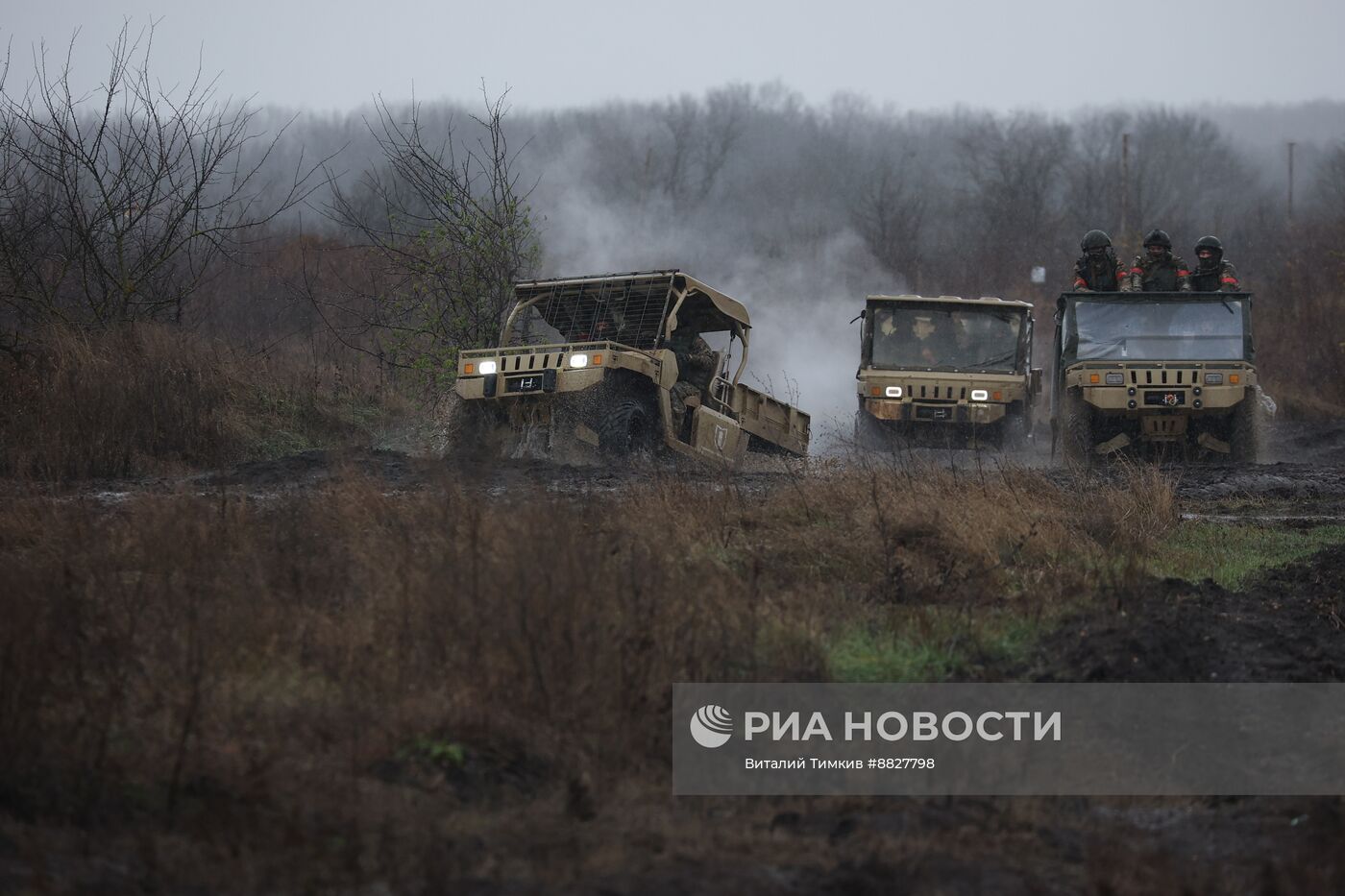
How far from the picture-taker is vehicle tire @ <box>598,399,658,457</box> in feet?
44.6

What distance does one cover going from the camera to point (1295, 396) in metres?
28.3

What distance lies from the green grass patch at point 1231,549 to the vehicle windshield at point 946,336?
751cm

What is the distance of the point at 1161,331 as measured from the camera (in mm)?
16219

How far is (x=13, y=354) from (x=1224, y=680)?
38.0 ft

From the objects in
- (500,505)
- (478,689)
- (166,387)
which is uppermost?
(166,387)

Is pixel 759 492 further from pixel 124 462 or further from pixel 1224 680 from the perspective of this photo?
pixel 124 462

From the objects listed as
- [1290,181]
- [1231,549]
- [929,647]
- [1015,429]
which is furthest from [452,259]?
[1290,181]

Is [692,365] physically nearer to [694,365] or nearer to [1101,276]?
[694,365]

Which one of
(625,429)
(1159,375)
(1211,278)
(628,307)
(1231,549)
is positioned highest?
(1211,278)

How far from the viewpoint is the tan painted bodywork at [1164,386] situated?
51.9 ft

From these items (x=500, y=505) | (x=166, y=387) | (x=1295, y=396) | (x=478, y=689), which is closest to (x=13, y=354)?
(x=166, y=387)

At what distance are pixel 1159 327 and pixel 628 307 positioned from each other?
18.7 ft

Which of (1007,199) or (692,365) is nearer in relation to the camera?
(692,365)

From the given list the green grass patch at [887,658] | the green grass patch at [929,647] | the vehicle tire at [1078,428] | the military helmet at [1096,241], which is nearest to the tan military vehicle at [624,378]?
the vehicle tire at [1078,428]
